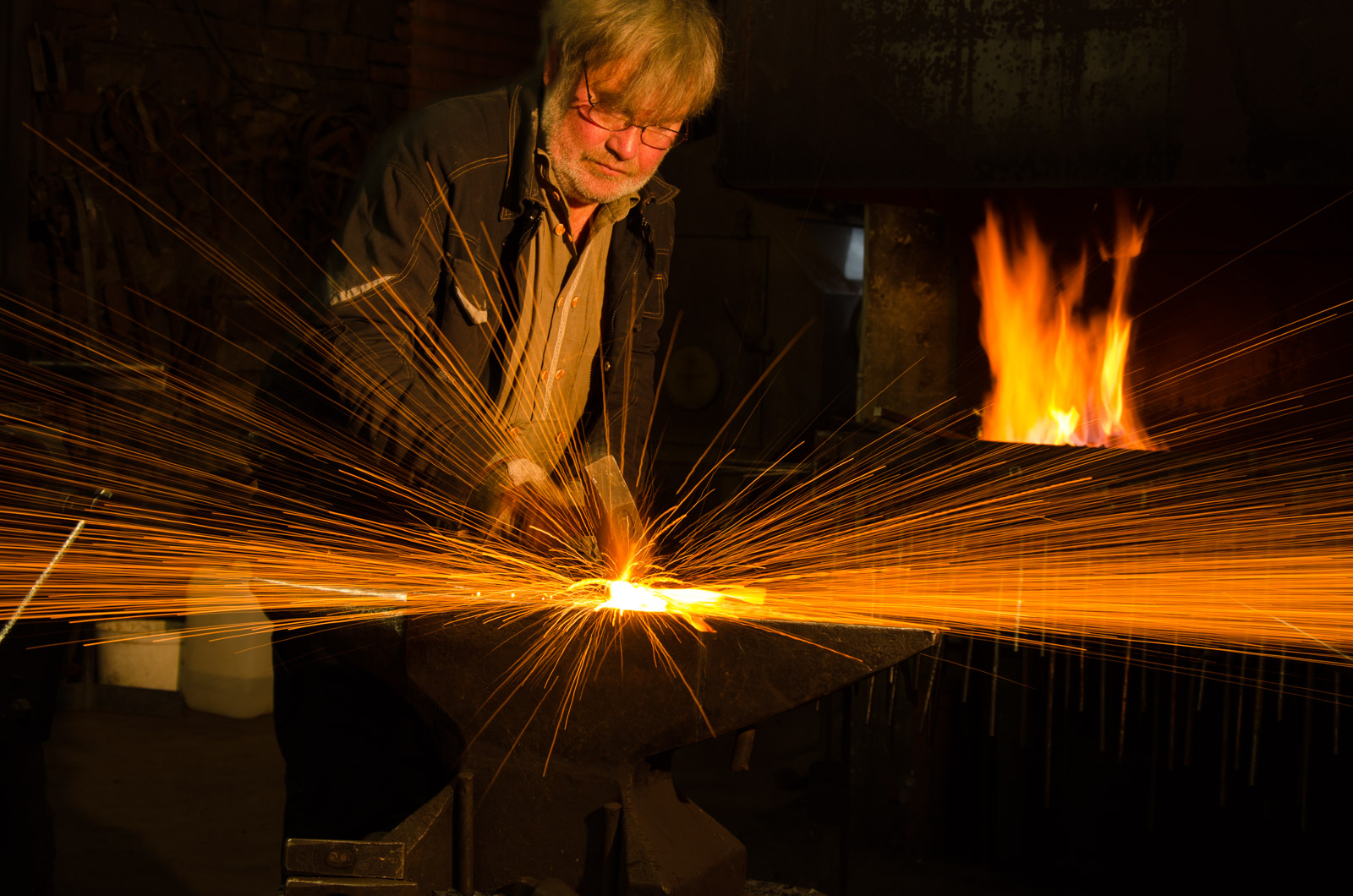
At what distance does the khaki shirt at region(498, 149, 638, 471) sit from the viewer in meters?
2.31

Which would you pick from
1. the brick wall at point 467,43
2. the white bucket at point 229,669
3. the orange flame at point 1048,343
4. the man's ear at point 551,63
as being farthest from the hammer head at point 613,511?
the brick wall at point 467,43

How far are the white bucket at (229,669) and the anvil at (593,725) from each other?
3.48 metres

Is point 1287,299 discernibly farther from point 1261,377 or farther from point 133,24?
point 133,24

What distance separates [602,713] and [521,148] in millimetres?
1214

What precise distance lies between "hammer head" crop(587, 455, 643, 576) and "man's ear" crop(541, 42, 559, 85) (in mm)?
759

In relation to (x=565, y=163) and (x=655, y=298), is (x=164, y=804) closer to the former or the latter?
(x=655, y=298)

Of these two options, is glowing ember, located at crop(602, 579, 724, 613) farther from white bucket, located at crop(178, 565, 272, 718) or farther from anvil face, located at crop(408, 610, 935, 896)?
white bucket, located at crop(178, 565, 272, 718)

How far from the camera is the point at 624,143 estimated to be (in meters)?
2.15

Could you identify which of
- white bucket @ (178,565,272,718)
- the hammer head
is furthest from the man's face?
white bucket @ (178,565,272,718)

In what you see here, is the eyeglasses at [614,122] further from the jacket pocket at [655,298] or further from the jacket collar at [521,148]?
the jacket pocket at [655,298]

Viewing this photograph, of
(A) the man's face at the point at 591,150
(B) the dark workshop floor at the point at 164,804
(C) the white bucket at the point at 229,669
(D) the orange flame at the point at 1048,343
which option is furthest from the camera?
(C) the white bucket at the point at 229,669

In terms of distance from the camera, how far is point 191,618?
198 inches

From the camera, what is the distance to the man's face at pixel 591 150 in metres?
2.14

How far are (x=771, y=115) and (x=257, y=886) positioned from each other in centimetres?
281
